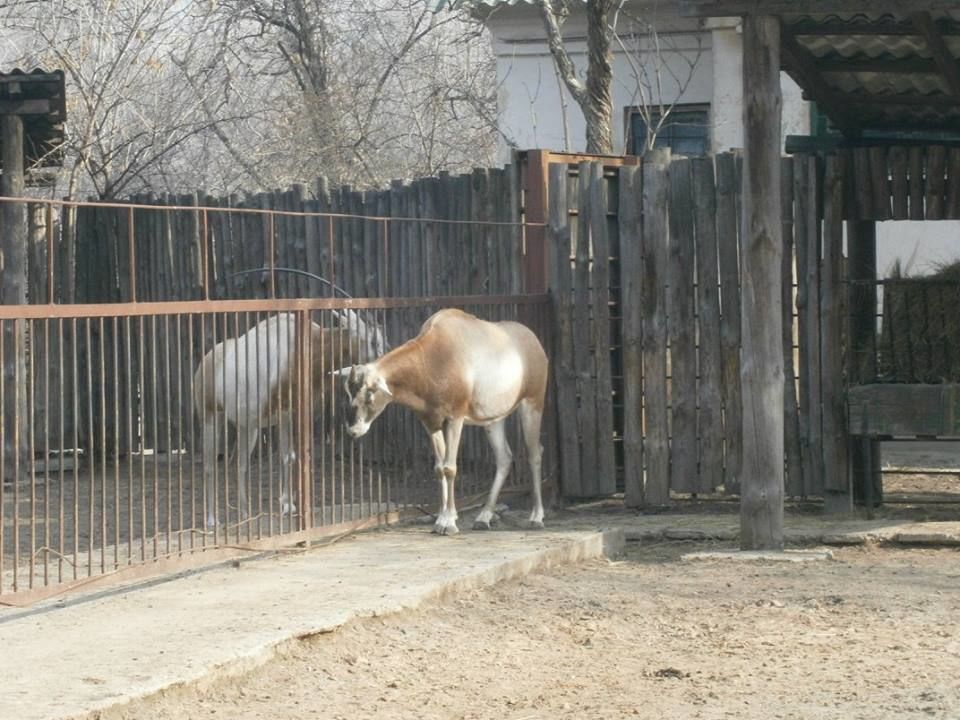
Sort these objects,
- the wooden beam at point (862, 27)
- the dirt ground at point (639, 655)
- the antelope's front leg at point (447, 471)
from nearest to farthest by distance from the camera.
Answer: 1. the dirt ground at point (639, 655)
2. the wooden beam at point (862, 27)
3. the antelope's front leg at point (447, 471)

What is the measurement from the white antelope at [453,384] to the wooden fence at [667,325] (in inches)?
41.7

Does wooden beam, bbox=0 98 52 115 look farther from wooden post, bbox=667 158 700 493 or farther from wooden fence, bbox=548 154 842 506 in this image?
wooden post, bbox=667 158 700 493

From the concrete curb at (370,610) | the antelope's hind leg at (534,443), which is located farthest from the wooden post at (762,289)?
the antelope's hind leg at (534,443)

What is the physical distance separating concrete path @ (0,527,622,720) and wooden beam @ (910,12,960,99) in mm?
3631

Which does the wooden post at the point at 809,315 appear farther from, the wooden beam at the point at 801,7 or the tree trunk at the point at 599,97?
the tree trunk at the point at 599,97

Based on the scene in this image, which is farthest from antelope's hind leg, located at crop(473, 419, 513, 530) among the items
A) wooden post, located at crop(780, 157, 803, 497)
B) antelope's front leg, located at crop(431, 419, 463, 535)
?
wooden post, located at crop(780, 157, 803, 497)

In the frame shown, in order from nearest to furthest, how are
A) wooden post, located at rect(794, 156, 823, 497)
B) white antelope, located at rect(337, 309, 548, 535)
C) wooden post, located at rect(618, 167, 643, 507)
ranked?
white antelope, located at rect(337, 309, 548, 535), wooden post, located at rect(794, 156, 823, 497), wooden post, located at rect(618, 167, 643, 507)

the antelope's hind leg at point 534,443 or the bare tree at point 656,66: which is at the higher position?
the bare tree at point 656,66

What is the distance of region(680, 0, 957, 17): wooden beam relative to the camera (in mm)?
8906

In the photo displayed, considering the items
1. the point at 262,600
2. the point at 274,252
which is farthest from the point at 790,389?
the point at 274,252

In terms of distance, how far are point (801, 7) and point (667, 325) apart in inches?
118

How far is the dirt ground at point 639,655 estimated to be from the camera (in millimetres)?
6137

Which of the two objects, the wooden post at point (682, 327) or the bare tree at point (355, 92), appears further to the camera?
the bare tree at point (355, 92)

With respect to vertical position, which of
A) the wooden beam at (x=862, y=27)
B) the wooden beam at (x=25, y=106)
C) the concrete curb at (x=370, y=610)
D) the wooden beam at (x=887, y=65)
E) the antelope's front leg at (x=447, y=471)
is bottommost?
the concrete curb at (x=370, y=610)
